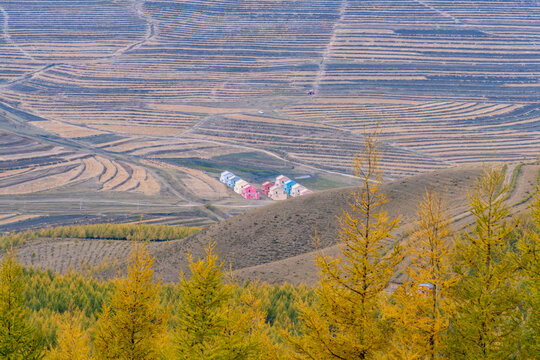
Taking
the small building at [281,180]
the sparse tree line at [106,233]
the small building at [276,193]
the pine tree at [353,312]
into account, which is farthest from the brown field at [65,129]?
the pine tree at [353,312]

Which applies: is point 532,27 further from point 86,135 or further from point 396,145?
point 86,135

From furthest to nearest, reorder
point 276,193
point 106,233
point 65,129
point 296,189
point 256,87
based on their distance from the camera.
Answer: point 256,87
point 65,129
point 276,193
point 296,189
point 106,233

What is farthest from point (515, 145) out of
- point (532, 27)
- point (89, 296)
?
point (89, 296)

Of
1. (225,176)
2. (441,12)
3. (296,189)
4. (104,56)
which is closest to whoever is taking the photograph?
(296,189)

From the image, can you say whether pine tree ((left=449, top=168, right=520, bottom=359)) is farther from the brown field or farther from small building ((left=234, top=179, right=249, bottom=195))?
the brown field

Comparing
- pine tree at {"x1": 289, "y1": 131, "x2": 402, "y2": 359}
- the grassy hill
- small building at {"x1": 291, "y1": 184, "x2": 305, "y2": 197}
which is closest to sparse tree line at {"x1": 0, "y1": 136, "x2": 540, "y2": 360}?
pine tree at {"x1": 289, "y1": 131, "x2": 402, "y2": 359}

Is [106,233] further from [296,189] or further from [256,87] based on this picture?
[256,87]

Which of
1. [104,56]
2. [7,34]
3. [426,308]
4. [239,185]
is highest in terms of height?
[426,308]

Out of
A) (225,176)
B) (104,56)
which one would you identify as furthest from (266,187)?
(104,56)
